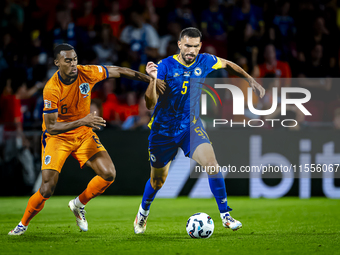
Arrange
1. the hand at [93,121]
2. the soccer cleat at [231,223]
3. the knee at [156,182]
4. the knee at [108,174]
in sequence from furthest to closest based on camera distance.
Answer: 1. the knee at [108,174]
2. the knee at [156,182]
3. the hand at [93,121]
4. the soccer cleat at [231,223]

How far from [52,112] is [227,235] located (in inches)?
104

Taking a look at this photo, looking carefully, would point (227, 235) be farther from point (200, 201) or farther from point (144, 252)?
point (200, 201)

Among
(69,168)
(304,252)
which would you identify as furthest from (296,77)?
(304,252)

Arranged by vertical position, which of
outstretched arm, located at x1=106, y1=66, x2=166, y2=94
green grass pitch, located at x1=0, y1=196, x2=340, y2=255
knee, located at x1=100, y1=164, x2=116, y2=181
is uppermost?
outstretched arm, located at x1=106, y1=66, x2=166, y2=94

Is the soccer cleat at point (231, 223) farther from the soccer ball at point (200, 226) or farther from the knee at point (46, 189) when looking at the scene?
the knee at point (46, 189)

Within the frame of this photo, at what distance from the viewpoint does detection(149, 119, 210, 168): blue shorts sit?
6.05m

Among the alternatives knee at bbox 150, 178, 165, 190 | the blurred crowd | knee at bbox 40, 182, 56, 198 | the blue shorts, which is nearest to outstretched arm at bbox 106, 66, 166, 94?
the blue shorts

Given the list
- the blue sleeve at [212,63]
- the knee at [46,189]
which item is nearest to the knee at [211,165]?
the blue sleeve at [212,63]

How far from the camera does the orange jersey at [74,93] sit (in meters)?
6.18

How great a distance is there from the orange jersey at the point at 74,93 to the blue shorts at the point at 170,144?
1.06 metres

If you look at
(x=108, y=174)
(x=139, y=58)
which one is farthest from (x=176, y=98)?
(x=139, y=58)

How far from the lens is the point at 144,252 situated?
4824 mm

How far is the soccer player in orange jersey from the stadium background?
4.06 metres

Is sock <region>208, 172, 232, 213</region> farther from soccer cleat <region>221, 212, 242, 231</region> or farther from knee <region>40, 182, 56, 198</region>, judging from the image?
knee <region>40, 182, 56, 198</region>
